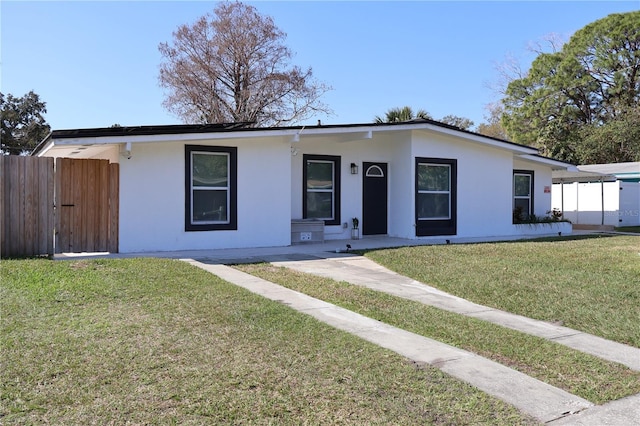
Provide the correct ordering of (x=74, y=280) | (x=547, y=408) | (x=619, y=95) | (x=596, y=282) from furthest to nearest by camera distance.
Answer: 1. (x=619, y=95)
2. (x=596, y=282)
3. (x=74, y=280)
4. (x=547, y=408)

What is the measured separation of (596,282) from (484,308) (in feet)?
8.02

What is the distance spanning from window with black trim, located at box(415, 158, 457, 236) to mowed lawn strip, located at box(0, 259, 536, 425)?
9.62 meters

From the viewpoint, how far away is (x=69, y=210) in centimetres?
1059

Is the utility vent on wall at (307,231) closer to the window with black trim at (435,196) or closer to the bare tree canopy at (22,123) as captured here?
the window with black trim at (435,196)

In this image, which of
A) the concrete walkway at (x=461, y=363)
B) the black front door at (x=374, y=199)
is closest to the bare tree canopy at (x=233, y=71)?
the black front door at (x=374, y=199)

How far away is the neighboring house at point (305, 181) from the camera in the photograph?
37.0 feet

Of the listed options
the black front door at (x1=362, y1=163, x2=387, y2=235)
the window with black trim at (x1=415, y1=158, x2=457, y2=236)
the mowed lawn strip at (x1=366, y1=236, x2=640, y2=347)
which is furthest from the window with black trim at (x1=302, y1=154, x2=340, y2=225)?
the mowed lawn strip at (x1=366, y1=236, x2=640, y2=347)

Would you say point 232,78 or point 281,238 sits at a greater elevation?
point 232,78

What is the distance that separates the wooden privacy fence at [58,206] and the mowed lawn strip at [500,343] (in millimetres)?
5143

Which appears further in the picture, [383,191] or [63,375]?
[383,191]

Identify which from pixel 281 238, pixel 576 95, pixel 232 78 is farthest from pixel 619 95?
pixel 281 238

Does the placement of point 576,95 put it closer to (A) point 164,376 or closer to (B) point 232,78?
(B) point 232,78

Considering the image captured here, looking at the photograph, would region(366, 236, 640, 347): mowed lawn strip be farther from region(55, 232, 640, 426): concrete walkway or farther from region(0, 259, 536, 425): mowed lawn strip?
region(0, 259, 536, 425): mowed lawn strip

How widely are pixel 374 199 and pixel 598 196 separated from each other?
12.5m
